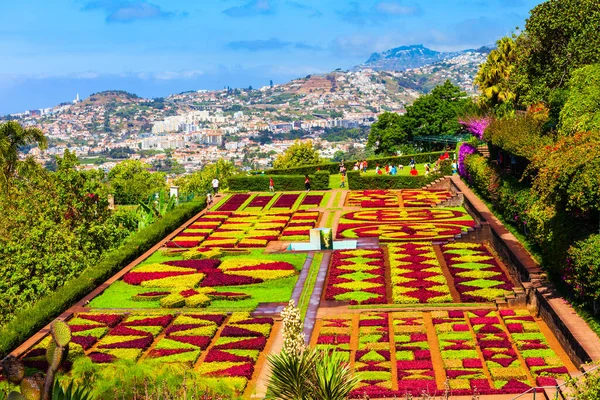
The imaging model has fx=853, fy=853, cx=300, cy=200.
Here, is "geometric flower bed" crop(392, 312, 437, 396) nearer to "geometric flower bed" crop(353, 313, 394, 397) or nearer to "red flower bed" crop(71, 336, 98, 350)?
"geometric flower bed" crop(353, 313, 394, 397)

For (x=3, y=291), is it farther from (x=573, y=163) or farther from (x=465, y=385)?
(x=573, y=163)

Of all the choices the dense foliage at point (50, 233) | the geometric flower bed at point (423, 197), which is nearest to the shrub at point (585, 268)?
the dense foliage at point (50, 233)

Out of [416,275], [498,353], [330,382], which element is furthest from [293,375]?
[416,275]

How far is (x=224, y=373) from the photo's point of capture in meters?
22.8

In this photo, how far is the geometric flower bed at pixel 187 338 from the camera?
80.5 feet

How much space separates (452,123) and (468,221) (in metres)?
46.0

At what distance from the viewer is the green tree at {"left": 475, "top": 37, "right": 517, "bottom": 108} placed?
233 feet

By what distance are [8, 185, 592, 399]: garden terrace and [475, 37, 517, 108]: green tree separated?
2857cm

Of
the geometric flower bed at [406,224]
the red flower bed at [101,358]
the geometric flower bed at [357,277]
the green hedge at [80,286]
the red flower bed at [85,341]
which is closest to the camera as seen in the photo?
the red flower bed at [101,358]

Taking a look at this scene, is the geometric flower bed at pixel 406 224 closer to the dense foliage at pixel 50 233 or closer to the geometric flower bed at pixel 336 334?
the dense foliage at pixel 50 233

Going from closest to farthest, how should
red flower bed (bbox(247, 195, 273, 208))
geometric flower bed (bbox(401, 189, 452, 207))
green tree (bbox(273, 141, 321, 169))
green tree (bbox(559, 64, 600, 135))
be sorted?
green tree (bbox(559, 64, 600, 135)), geometric flower bed (bbox(401, 189, 452, 207)), red flower bed (bbox(247, 195, 273, 208)), green tree (bbox(273, 141, 321, 169))

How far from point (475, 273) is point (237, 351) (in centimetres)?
1168

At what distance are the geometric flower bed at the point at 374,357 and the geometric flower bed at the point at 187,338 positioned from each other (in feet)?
15.4

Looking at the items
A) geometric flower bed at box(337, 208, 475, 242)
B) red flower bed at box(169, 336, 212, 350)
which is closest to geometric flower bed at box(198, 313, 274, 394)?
red flower bed at box(169, 336, 212, 350)
